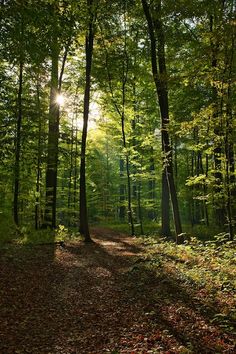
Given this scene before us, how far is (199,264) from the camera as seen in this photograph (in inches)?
410

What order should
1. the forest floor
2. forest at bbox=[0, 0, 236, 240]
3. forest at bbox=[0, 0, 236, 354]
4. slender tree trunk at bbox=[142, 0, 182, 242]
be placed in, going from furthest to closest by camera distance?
slender tree trunk at bbox=[142, 0, 182, 242] < forest at bbox=[0, 0, 236, 240] < forest at bbox=[0, 0, 236, 354] < the forest floor

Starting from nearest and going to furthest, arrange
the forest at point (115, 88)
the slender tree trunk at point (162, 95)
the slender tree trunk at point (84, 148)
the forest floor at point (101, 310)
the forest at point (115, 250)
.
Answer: the forest floor at point (101, 310)
the forest at point (115, 250)
the forest at point (115, 88)
the slender tree trunk at point (162, 95)
the slender tree trunk at point (84, 148)

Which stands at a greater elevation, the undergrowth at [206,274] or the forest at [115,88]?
the forest at [115,88]

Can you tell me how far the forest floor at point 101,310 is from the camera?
572 centimetres

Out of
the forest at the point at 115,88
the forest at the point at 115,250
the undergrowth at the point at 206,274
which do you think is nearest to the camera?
the forest at the point at 115,250

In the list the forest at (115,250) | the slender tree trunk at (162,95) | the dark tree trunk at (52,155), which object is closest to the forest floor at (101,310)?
the forest at (115,250)

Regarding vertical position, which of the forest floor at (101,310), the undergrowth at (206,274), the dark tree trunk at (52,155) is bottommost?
the forest floor at (101,310)

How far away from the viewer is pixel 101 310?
7.50m

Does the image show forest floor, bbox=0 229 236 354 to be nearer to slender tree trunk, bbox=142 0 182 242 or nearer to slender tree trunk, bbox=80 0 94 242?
slender tree trunk, bbox=142 0 182 242

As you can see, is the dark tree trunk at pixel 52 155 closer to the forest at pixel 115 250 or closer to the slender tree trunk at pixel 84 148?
the forest at pixel 115 250

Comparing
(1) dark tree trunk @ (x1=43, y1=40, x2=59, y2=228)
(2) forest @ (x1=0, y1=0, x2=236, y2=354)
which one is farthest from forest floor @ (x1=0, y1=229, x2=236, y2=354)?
(1) dark tree trunk @ (x1=43, y1=40, x2=59, y2=228)

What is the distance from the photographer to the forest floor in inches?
225

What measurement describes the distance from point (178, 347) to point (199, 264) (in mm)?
5108

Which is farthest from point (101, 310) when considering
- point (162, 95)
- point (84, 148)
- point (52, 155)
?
point (52, 155)
